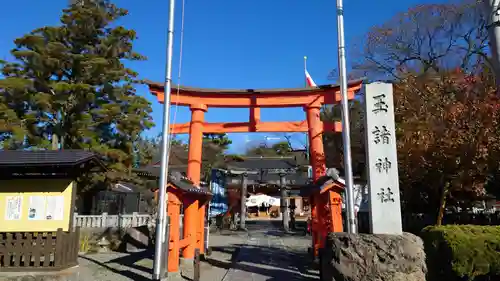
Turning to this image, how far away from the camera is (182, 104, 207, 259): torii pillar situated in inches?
447

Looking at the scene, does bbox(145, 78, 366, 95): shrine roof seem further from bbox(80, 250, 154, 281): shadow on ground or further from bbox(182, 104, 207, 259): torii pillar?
bbox(80, 250, 154, 281): shadow on ground

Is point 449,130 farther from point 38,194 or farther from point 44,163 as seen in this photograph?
point 38,194

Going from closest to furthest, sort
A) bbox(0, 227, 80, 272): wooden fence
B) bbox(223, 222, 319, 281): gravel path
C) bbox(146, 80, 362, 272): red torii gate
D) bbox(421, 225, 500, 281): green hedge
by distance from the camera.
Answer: bbox(421, 225, 500, 281): green hedge, bbox(0, 227, 80, 272): wooden fence, bbox(223, 222, 319, 281): gravel path, bbox(146, 80, 362, 272): red torii gate

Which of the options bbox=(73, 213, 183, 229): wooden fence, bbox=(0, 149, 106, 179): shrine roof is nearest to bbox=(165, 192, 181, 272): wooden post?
bbox=(0, 149, 106, 179): shrine roof

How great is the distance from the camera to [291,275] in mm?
9789

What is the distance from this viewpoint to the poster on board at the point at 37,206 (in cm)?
945

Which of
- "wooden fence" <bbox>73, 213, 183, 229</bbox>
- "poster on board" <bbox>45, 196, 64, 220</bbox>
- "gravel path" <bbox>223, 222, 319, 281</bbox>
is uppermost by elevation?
"poster on board" <bbox>45, 196, 64, 220</bbox>

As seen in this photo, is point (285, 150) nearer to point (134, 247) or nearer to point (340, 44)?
point (134, 247)

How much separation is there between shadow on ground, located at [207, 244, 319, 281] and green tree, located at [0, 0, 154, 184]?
21.0 feet

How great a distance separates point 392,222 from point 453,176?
499 cm

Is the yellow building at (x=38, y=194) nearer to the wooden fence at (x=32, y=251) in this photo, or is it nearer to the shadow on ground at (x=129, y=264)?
the wooden fence at (x=32, y=251)

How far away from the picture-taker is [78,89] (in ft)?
48.5

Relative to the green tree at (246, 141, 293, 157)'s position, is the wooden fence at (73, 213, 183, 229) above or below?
below

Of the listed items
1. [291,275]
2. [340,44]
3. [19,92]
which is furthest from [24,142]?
[340,44]
